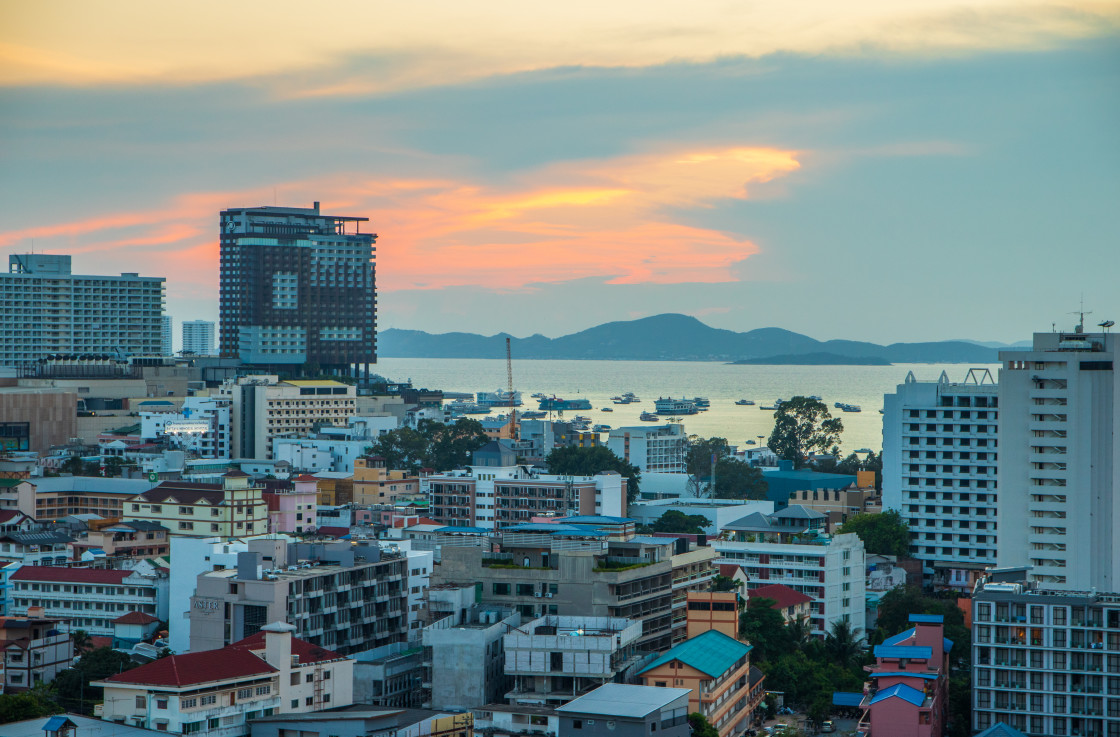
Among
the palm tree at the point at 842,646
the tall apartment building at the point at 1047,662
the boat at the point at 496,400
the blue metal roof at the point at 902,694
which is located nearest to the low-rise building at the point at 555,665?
the blue metal roof at the point at 902,694

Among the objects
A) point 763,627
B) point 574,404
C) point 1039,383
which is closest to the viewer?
point 763,627

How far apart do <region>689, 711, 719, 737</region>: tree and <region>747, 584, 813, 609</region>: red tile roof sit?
26.9ft

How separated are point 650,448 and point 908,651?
118ft

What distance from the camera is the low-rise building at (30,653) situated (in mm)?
Result: 24172

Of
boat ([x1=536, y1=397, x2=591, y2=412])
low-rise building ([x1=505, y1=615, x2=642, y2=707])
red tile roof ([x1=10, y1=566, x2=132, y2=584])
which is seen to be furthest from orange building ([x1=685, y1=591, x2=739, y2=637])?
boat ([x1=536, y1=397, x2=591, y2=412])

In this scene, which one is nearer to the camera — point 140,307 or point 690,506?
point 690,506

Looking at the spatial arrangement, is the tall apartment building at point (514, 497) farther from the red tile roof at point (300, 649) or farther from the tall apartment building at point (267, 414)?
the tall apartment building at point (267, 414)

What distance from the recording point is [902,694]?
21.1 m

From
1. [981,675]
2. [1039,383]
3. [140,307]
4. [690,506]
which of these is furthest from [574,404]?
[981,675]

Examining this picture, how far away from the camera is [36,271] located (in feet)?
285

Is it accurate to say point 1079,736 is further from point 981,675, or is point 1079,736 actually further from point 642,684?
point 642,684

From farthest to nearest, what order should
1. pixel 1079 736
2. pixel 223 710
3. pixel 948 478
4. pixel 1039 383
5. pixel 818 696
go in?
pixel 948 478 → pixel 1039 383 → pixel 818 696 → pixel 1079 736 → pixel 223 710

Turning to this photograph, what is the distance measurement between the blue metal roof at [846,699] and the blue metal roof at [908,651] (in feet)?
4.23

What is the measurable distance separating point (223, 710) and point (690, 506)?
25645mm
